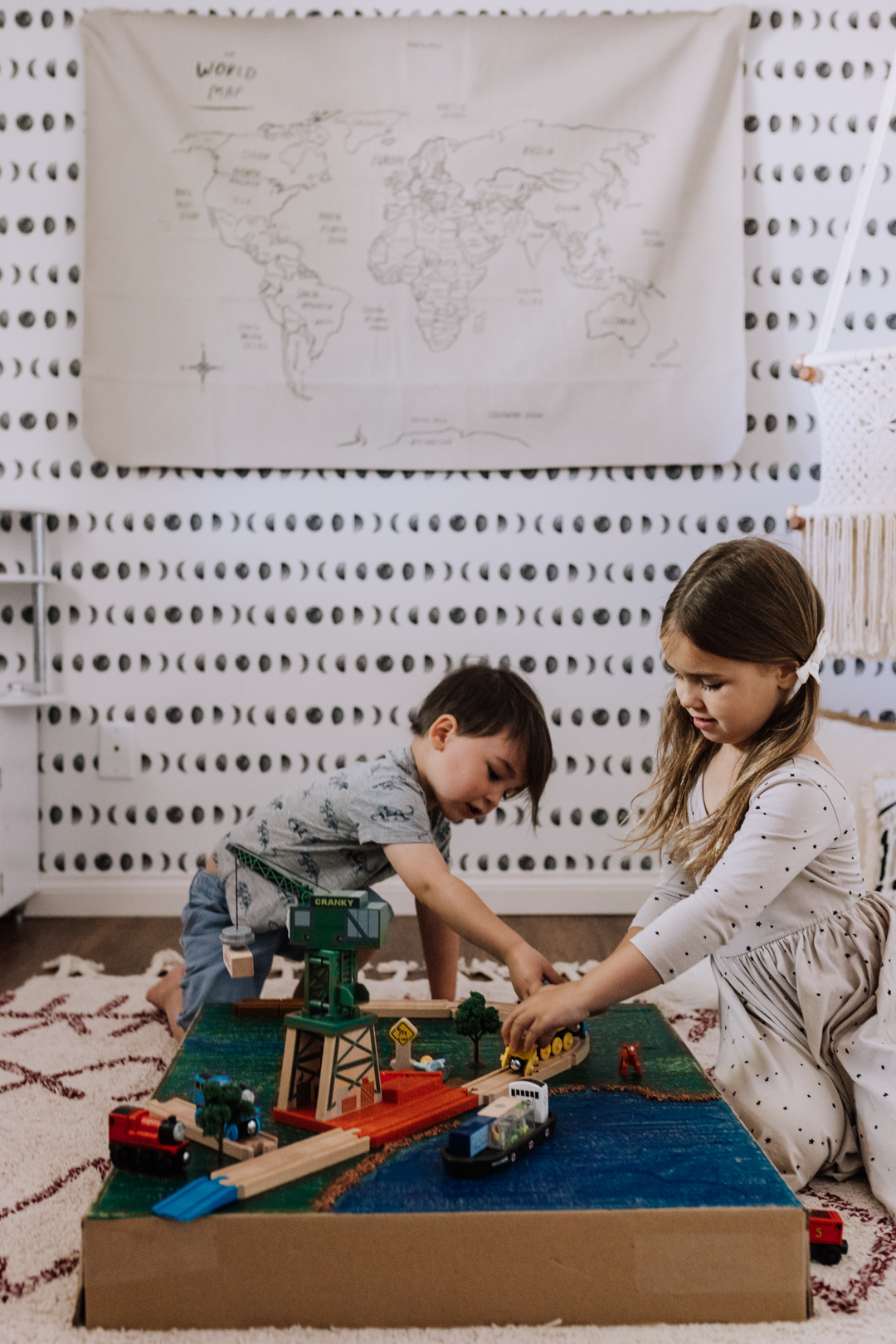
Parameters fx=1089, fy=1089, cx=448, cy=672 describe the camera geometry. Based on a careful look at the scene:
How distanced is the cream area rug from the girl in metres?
0.09

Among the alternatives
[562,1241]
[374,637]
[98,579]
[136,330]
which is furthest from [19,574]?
[562,1241]

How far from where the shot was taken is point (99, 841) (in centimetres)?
225

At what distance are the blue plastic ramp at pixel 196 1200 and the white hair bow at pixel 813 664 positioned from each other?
75 cm

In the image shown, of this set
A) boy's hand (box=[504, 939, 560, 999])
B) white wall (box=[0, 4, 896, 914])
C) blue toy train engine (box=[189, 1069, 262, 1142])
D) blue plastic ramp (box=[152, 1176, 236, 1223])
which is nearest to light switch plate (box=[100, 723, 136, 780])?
white wall (box=[0, 4, 896, 914])

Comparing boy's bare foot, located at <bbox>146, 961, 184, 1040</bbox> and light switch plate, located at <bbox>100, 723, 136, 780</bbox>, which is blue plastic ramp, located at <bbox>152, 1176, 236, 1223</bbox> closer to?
boy's bare foot, located at <bbox>146, 961, 184, 1040</bbox>

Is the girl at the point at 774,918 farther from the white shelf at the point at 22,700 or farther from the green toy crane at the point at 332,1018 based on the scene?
the white shelf at the point at 22,700

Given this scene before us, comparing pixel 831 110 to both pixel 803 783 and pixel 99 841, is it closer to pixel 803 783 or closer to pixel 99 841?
pixel 803 783

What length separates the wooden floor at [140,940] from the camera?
188 centimetres

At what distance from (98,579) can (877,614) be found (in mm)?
1492

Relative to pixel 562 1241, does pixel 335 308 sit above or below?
above

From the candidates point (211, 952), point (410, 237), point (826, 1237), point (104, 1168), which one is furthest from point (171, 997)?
point (410, 237)

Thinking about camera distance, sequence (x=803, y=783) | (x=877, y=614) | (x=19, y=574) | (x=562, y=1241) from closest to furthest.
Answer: (x=562, y=1241) < (x=803, y=783) < (x=877, y=614) < (x=19, y=574)

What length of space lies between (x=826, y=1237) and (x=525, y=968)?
36 cm

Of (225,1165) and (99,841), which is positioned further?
Result: (99,841)
